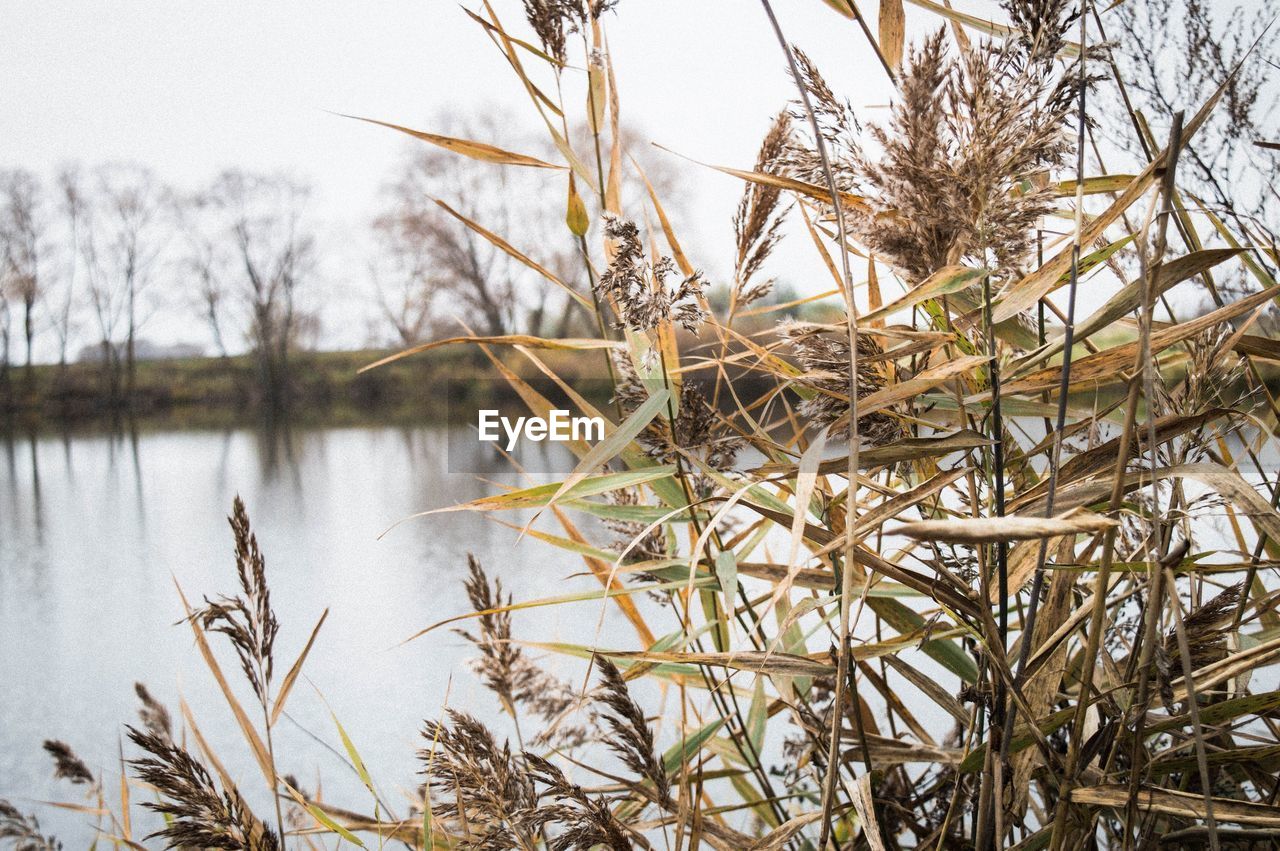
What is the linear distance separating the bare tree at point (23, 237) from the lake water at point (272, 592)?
183cm

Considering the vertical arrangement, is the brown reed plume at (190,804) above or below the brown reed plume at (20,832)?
above

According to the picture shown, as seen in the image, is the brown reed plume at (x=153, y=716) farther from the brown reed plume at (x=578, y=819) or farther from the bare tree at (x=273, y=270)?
the bare tree at (x=273, y=270)

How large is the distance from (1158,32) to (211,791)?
3.08ft

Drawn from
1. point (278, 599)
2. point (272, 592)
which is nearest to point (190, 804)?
point (272, 592)

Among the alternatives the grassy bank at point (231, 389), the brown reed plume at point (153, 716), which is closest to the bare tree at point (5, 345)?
the grassy bank at point (231, 389)

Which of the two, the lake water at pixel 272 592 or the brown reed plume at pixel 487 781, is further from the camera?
the lake water at pixel 272 592

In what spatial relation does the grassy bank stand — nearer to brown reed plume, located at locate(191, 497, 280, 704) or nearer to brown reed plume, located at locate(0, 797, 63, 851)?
brown reed plume, located at locate(0, 797, 63, 851)

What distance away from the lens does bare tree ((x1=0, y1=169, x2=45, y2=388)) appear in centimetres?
816

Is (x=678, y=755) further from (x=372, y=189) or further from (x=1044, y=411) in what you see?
(x=372, y=189)

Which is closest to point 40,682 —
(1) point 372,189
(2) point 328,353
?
(2) point 328,353

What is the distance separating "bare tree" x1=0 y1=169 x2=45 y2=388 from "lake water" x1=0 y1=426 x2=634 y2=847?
1834 mm

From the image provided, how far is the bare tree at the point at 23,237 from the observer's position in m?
8.16

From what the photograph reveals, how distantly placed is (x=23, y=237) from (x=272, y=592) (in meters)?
7.32

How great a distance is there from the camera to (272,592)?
4117mm
